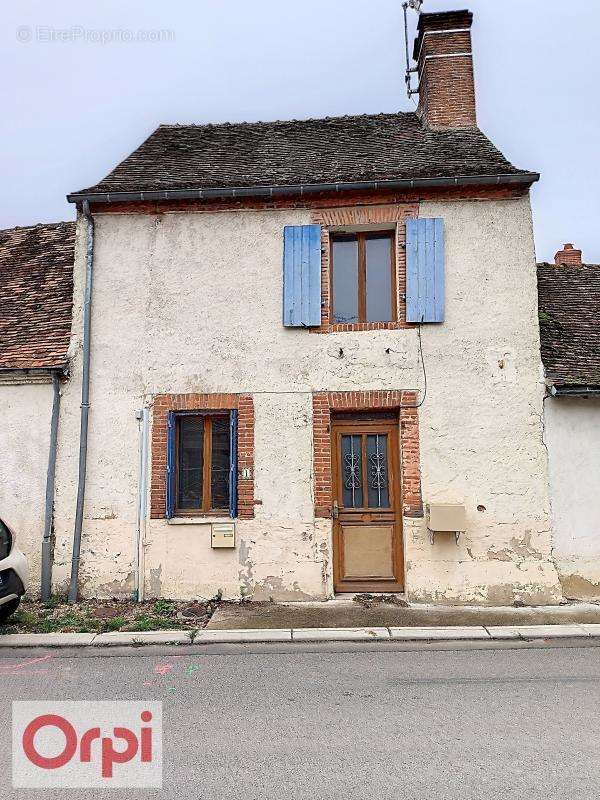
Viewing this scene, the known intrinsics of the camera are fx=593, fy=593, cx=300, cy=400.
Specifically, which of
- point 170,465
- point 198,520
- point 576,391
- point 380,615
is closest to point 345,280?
point 576,391

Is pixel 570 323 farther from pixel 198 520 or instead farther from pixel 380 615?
pixel 198 520

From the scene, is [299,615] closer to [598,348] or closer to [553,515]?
[553,515]

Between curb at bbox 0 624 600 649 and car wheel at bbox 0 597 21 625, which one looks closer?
curb at bbox 0 624 600 649

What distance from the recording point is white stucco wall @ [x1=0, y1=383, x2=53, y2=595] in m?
7.99

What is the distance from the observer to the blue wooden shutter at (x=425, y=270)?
7907 mm

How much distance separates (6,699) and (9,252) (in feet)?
27.1

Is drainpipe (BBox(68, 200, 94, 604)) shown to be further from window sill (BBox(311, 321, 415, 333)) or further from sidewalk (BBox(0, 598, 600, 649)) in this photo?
window sill (BBox(311, 321, 415, 333))

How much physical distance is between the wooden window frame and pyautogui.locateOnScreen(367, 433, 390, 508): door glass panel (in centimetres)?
197

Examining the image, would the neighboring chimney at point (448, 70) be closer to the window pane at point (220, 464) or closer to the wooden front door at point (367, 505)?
the wooden front door at point (367, 505)

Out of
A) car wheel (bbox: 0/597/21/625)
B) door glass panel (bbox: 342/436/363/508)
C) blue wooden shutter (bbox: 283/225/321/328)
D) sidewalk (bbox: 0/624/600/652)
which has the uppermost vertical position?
blue wooden shutter (bbox: 283/225/321/328)

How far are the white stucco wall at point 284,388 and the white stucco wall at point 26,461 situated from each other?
30 centimetres

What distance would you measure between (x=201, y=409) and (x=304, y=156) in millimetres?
4459

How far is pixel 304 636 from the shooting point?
253 inches

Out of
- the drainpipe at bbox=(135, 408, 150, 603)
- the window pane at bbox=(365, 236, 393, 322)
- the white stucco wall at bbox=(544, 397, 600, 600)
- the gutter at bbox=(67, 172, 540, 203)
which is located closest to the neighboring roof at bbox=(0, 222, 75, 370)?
the drainpipe at bbox=(135, 408, 150, 603)
